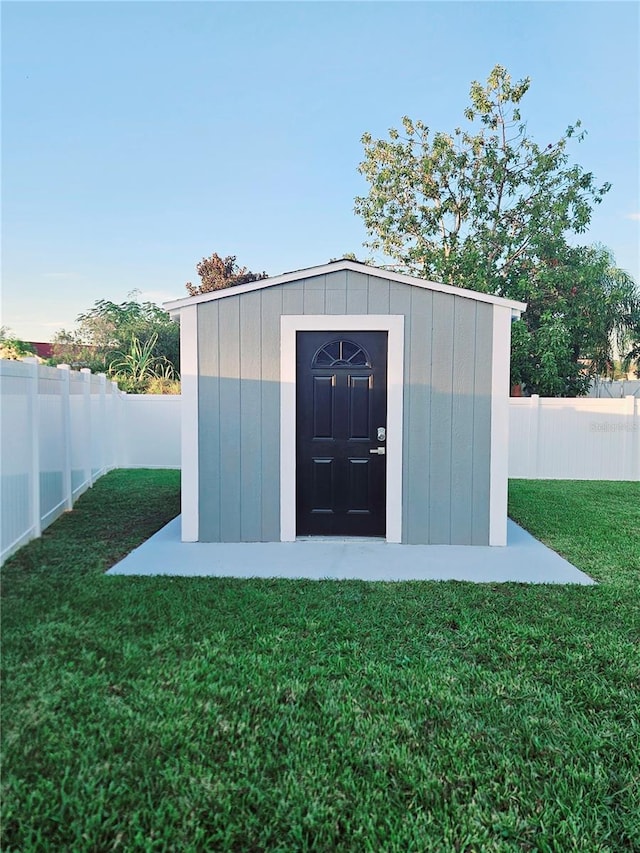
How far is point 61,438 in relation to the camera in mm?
7043

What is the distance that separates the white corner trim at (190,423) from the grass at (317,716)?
141 cm

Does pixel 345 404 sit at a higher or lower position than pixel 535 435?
higher

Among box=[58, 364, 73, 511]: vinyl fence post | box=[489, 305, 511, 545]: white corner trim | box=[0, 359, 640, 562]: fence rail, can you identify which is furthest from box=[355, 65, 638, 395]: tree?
box=[58, 364, 73, 511]: vinyl fence post

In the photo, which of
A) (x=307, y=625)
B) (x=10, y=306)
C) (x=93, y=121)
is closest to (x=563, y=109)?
(x=93, y=121)

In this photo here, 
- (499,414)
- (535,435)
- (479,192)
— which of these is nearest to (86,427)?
(499,414)

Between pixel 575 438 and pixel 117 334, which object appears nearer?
pixel 575 438

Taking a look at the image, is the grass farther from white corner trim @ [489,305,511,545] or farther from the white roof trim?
the white roof trim

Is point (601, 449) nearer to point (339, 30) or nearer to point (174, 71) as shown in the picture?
point (339, 30)

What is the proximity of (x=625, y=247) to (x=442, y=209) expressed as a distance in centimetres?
760

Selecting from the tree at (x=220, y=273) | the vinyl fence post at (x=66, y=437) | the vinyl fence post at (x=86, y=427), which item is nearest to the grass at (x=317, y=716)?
the vinyl fence post at (x=66, y=437)

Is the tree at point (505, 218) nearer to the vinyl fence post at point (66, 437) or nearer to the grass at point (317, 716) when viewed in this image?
the vinyl fence post at point (66, 437)

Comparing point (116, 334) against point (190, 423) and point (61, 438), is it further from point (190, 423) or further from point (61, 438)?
point (190, 423)

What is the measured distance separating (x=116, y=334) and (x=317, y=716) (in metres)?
22.1

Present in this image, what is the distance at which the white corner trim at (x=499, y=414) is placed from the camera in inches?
224
